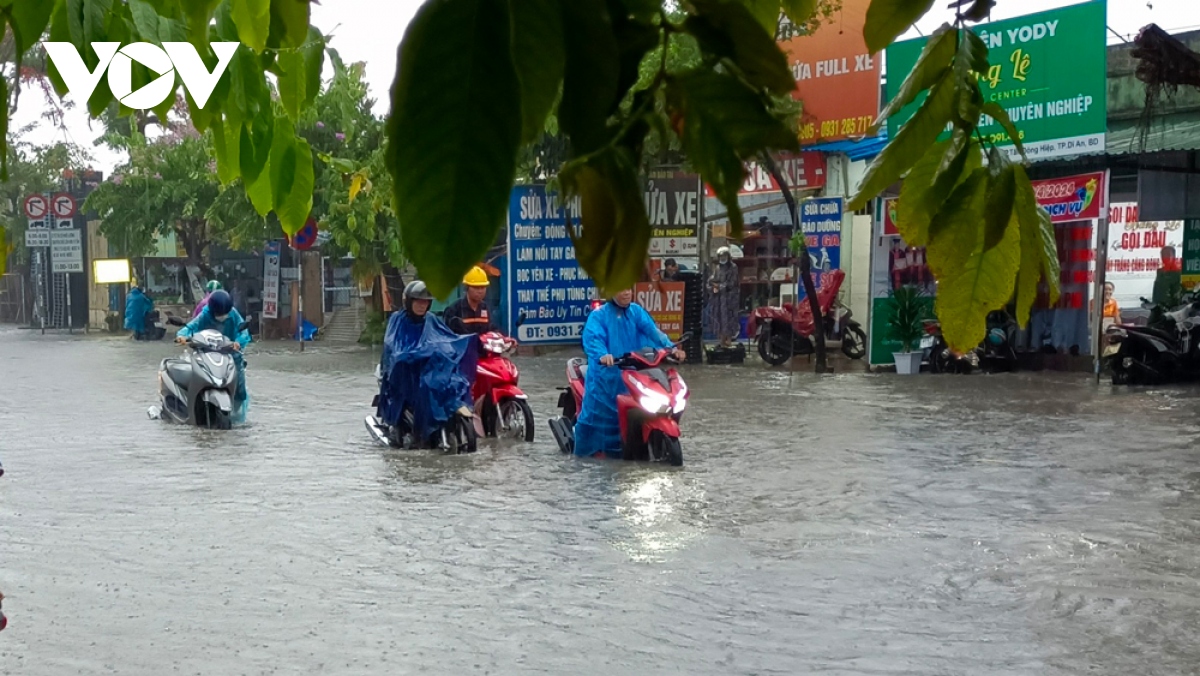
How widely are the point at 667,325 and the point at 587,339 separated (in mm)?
10026

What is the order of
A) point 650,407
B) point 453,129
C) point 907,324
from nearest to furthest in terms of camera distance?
point 453,129, point 650,407, point 907,324

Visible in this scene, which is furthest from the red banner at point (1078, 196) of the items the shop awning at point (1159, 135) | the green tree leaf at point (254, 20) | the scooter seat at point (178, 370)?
the green tree leaf at point (254, 20)

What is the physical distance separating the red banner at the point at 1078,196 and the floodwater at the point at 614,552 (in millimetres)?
3779

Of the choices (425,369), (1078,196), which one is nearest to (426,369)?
(425,369)

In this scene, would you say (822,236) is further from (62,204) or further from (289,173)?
(62,204)

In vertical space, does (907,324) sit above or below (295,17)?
below

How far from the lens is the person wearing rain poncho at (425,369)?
30.8ft

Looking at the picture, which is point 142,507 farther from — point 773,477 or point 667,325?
point 667,325

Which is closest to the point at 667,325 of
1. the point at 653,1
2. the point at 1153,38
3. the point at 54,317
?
the point at 1153,38

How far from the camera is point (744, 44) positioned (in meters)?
0.96

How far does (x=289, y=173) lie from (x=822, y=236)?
54.8ft

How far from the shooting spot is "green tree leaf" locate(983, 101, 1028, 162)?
51.6 inches

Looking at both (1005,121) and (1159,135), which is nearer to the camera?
(1005,121)

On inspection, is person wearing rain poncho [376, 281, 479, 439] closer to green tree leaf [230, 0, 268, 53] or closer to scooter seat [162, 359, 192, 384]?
scooter seat [162, 359, 192, 384]
